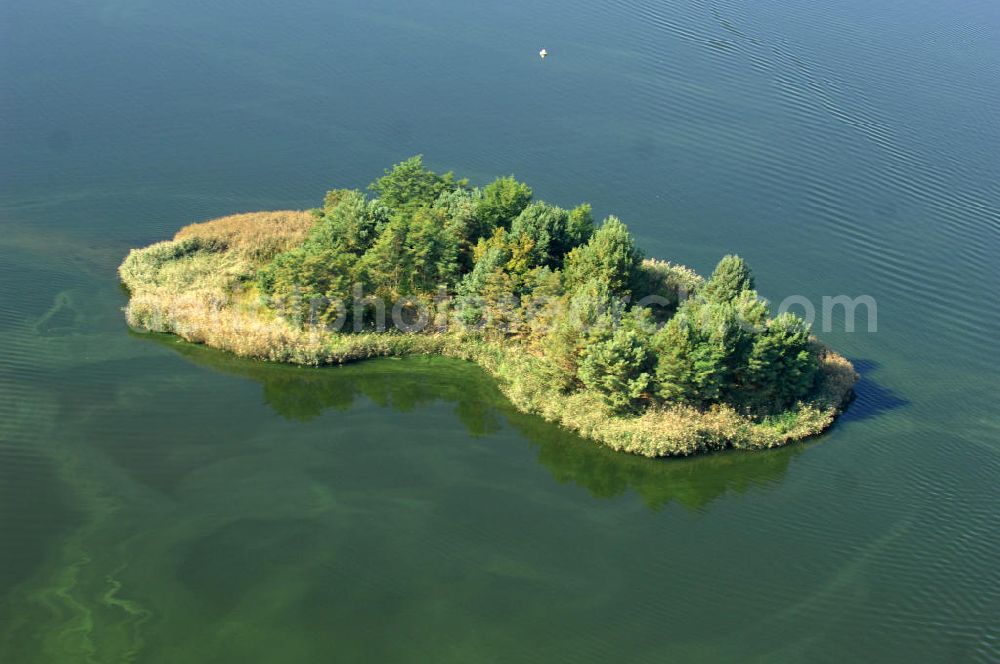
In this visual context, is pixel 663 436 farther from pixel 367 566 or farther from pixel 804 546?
pixel 367 566

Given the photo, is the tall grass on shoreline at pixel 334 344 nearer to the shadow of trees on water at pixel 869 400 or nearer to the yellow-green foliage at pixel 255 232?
the yellow-green foliage at pixel 255 232

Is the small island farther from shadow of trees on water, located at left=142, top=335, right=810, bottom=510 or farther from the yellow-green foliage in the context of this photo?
shadow of trees on water, located at left=142, top=335, right=810, bottom=510

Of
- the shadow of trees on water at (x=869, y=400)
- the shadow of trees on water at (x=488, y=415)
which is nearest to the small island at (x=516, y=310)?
the shadow of trees on water at (x=488, y=415)

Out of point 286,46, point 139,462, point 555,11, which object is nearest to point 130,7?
point 286,46

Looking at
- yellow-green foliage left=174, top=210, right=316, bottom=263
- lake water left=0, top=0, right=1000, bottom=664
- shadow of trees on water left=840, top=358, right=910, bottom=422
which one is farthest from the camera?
yellow-green foliage left=174, top=210, right=316, bottom=263

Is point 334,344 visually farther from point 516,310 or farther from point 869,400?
point 869,400

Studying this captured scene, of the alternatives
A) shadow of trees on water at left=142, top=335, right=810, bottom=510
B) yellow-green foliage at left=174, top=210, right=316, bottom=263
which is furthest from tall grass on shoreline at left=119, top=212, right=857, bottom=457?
shadow of trees on water at left=142, top=335, right=810, bottom=510

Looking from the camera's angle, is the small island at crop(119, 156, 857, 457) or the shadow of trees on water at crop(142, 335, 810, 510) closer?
the shadow of trees on water at crop(142, 335, 810, 510)
